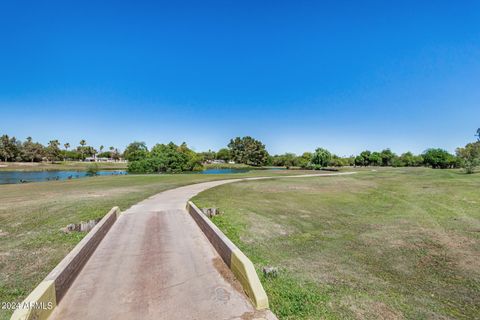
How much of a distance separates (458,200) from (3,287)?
26.5 metres

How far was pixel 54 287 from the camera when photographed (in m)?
4.60

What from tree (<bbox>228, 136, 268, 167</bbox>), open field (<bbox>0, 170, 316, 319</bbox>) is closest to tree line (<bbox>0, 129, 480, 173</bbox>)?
tree (<bbox>228, 136, 268, 167</bbox>)

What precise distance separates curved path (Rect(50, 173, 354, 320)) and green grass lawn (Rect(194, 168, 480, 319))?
1259mm

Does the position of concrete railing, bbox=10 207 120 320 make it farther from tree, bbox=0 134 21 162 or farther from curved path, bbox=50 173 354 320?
tree, bbox=0 134 21 162

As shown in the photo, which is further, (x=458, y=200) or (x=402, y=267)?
(x=458, y=200)

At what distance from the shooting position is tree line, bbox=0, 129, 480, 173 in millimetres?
62941

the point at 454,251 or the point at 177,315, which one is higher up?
the point at 177,315

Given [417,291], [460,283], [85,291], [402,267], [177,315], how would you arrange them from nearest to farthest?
[177,315] < [85,291] < [417,291] < [460,283] < [402,267]

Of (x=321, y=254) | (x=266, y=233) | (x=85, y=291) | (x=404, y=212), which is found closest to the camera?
(x=85, y=291)

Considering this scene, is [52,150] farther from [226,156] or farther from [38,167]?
[226,156]

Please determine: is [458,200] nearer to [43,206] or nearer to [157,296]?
[157,296]

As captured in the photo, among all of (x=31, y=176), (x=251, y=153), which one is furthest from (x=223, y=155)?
(x=31, y=176)

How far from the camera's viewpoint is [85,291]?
5.09 metres

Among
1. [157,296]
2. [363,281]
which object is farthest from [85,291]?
[363,281]
